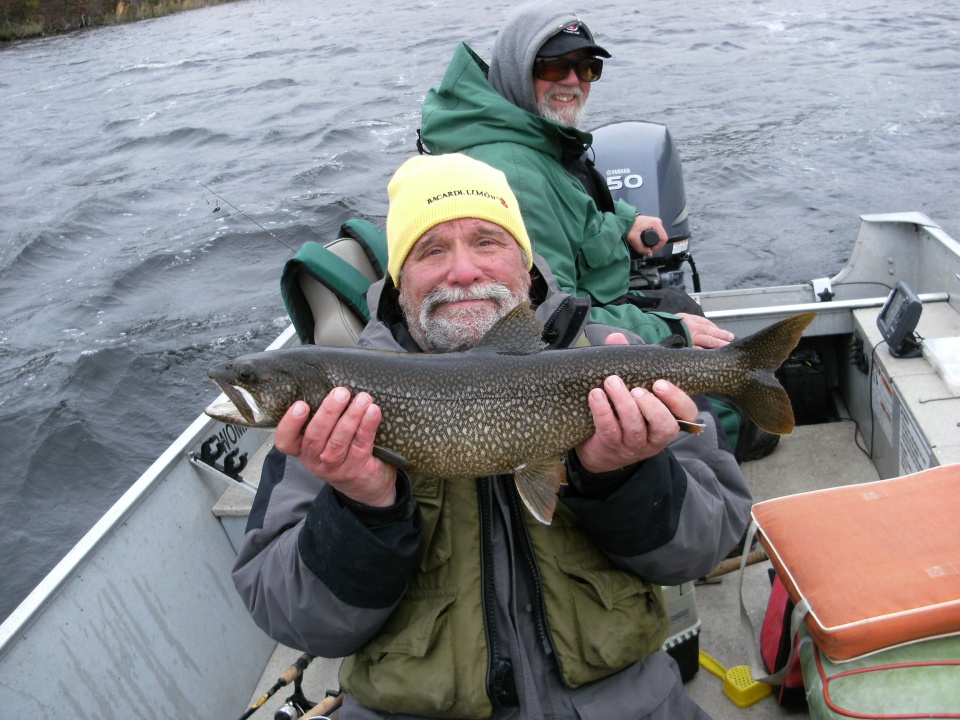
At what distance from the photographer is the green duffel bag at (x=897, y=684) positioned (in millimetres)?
2633

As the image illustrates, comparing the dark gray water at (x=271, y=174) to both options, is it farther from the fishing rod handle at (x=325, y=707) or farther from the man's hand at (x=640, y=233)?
the man's hand at (x=640, y=233)

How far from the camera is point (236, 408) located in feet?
8.61

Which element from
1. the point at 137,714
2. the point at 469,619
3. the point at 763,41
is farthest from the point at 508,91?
the point at 763,41

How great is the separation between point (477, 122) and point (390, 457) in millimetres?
2968

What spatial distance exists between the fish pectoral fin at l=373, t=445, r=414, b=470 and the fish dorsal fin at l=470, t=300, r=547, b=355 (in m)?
0.51

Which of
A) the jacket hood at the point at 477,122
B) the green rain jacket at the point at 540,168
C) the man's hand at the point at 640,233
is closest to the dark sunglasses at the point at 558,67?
the jacket hood at the point at 477,122

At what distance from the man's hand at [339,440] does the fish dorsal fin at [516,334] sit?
54 centimetres

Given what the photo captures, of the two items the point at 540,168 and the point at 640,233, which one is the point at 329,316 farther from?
the point at 640,233

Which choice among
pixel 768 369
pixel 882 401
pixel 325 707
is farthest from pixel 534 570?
pixel 882 401

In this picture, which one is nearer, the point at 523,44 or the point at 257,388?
the point at 257,388

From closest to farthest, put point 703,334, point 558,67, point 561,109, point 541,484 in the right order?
point 541,484, point 703,334, point 558,67, point 561,109

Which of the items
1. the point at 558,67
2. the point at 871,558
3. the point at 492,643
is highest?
the point at 558,67

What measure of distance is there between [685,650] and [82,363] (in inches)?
381

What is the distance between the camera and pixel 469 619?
2.63m
